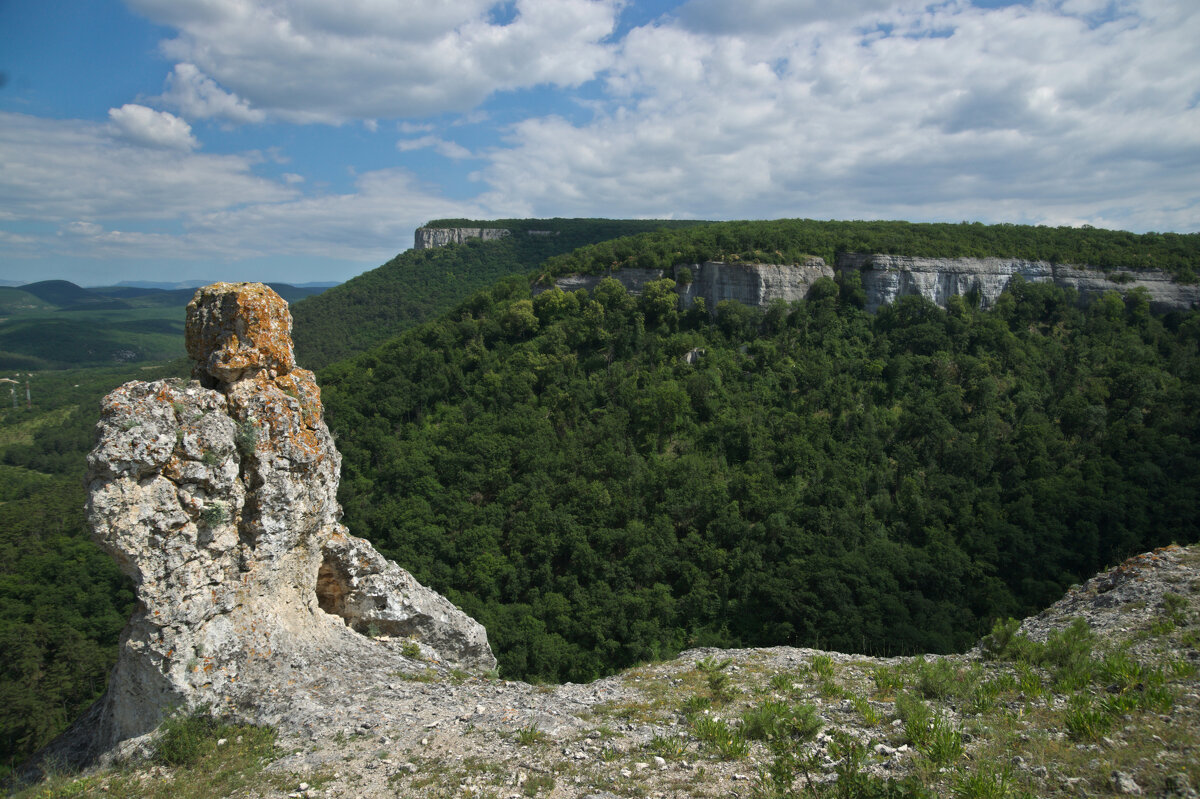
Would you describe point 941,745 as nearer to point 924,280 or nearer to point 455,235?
point 924,280

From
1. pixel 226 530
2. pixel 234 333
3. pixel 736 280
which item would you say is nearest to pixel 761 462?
pixel 736 280

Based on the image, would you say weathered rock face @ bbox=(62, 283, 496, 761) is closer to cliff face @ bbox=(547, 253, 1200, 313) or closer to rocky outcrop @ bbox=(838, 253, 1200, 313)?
cliff face @ bbox=(547, 253, 1200, 313)

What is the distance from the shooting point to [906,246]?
51.3 meters

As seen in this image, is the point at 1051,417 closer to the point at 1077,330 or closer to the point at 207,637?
the point at 1077,330

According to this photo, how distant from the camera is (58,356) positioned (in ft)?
496

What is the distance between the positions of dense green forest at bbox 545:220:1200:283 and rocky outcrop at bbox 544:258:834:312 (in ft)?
3.01

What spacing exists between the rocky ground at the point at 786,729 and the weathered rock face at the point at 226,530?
920 millimetres

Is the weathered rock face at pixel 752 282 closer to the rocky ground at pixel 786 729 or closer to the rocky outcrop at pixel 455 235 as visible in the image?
the rocky ground at pixel 786 729

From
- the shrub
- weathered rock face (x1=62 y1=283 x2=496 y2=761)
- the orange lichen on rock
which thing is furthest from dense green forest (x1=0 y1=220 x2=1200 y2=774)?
the shrub

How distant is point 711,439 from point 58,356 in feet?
587

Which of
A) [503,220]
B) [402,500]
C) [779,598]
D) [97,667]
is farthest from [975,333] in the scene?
[503,220]

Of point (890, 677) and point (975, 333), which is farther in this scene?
point (975, 333)

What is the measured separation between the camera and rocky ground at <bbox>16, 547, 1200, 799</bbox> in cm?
681

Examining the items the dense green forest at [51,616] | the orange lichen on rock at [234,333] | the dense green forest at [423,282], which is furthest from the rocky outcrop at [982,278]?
the dense green forest at [51,616]
